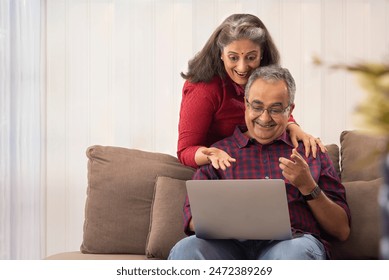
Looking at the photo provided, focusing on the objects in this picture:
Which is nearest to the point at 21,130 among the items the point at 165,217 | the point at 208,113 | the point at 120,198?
the point at 120,198

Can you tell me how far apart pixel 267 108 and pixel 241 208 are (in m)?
0.47

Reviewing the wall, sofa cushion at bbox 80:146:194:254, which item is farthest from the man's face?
the wall

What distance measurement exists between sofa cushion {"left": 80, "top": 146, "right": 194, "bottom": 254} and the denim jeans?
0.54m

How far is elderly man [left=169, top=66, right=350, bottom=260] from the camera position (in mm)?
2227

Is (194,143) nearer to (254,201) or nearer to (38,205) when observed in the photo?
(254,201)

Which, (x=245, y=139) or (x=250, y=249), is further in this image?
(x=245, y=139)

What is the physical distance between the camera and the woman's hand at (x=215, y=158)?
2.36 m

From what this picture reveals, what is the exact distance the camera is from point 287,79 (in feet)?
8.09

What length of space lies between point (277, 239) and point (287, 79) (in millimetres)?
619

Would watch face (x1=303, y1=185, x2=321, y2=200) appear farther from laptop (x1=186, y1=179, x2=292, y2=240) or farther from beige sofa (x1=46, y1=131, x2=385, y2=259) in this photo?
beige sofa (x1=46, y1=131, x2=385, y2=259)

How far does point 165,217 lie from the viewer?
2.67 metres

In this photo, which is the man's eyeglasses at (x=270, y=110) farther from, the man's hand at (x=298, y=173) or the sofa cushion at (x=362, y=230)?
the sofa cushion at (x=362, y=230)

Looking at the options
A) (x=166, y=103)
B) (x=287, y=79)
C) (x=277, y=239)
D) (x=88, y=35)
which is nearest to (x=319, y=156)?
(x=287, y=79)

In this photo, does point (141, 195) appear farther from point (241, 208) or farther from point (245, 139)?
point (241, 208)
